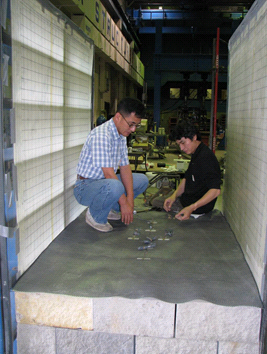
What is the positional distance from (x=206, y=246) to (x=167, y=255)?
0.34 meters

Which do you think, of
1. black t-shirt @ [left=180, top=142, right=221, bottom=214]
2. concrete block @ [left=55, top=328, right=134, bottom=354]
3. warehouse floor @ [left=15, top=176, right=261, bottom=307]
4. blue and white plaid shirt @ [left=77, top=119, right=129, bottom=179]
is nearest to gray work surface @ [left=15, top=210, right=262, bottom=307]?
warehouse floor @ [left=15, top=176, right=261, bottom=307]

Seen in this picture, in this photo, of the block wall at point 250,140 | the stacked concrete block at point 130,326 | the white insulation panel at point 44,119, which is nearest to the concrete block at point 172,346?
the stacked concrete block at point 130,326

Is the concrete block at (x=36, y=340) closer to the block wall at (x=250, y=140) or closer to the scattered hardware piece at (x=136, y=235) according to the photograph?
the scattered hardware piece at (x=136, y=235)

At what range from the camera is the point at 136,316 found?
167 cm

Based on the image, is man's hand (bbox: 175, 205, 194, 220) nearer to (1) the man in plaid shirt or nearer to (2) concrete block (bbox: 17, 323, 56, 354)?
(1) the man in plaid shirt

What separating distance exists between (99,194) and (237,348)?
1.40 meters

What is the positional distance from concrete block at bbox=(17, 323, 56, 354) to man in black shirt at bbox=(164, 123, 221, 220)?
152cm

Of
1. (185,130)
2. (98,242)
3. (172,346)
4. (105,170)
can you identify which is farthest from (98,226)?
(172,346)

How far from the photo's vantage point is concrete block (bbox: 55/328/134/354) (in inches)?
67.8

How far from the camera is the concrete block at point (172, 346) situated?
1.69 m

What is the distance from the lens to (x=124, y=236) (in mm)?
2613

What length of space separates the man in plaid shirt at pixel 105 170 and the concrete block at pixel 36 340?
1.04 metres

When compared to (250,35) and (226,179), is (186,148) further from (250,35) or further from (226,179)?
(250,35)

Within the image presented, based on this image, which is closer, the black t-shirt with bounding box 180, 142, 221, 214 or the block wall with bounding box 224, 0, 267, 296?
the block wall with bounding box 224, 0, 267, 296
